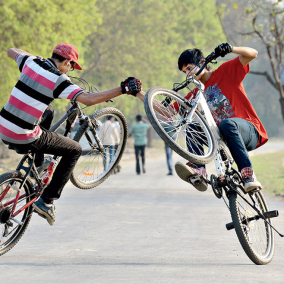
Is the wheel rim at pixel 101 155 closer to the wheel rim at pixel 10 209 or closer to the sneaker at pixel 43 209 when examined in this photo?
the sneaker at pixel 43 209

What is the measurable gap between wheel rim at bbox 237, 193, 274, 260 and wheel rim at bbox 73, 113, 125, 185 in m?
1.74

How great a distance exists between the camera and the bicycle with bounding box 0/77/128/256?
5367mm

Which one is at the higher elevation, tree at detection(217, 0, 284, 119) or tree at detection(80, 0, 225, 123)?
tree at detection(80, 0, 225, 123)

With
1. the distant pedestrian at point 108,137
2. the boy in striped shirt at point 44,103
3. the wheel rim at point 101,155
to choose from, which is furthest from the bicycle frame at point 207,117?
the distant pedestrian at point 108,137

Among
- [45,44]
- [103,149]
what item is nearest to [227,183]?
[103,149]

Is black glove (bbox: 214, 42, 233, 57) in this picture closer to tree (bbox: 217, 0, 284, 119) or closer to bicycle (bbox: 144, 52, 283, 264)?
bicycle (bbox: 144, 52, 283, 264)

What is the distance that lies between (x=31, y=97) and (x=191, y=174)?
66.1 inches

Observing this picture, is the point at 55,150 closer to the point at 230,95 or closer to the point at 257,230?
the point at 230,95

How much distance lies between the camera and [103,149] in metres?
6.56

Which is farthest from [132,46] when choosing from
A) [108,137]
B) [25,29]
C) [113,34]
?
[108,137]

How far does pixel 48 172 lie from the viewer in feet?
19.0

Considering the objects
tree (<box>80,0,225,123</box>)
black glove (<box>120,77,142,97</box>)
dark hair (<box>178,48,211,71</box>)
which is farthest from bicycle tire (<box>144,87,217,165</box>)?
tree (<box>80,0,225,123</box>)

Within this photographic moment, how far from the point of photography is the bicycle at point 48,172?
537 centimetres

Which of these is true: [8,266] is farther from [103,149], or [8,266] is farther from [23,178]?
[103,149]
